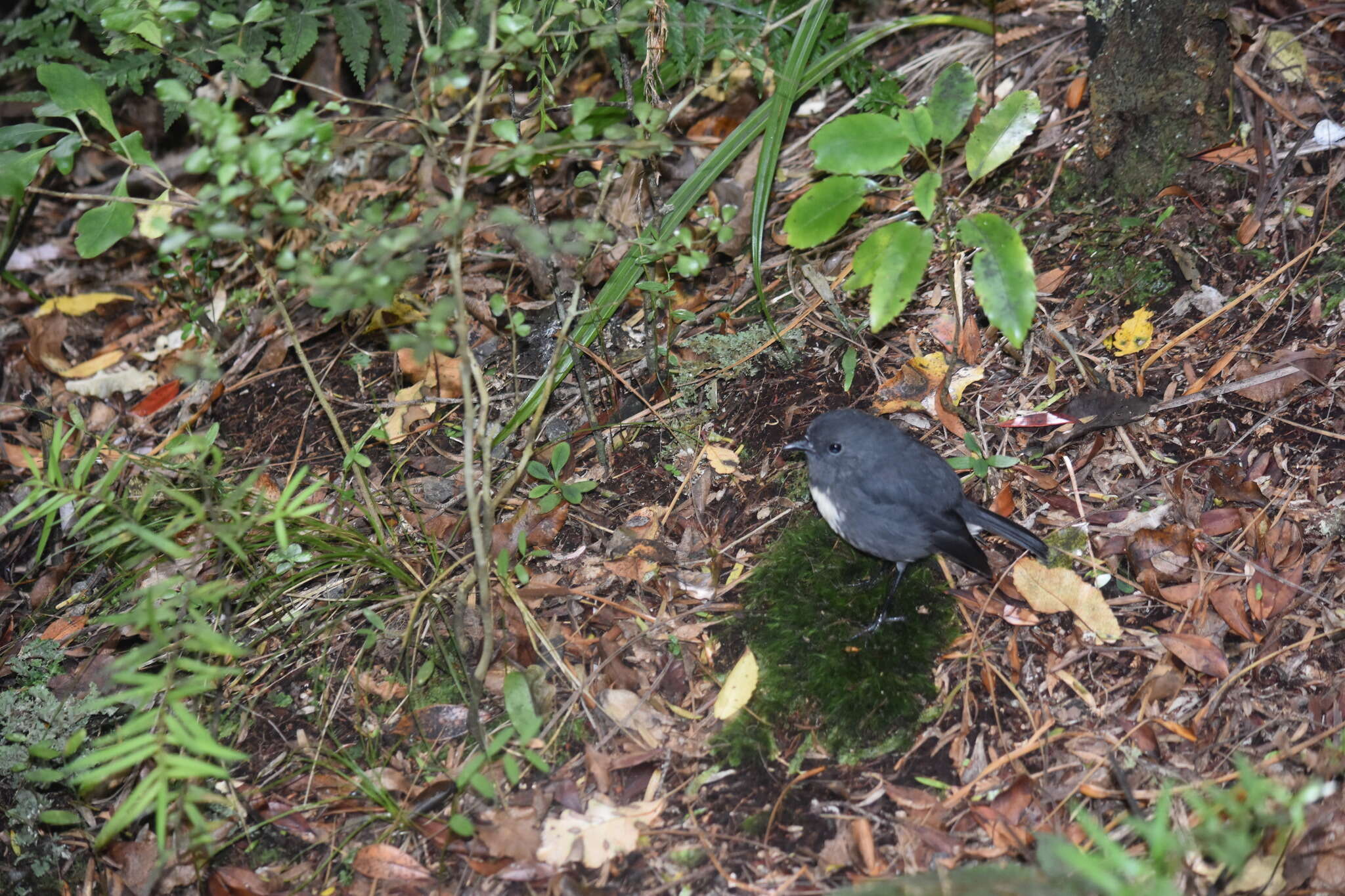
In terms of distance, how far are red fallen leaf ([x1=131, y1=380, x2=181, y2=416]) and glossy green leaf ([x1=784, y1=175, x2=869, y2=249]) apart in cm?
354

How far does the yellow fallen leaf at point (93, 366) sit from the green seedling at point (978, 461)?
176 inches

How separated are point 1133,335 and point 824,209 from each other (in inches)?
64.8

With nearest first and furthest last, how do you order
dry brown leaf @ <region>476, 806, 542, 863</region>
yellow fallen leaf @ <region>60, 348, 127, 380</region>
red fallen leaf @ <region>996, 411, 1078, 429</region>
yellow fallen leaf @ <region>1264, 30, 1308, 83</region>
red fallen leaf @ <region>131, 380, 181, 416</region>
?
dry brown leaf @ <region>476, 806, 542, 863</region>, red fallen leaf @ <region>996, 411, 1078, 429</region>, yellow fallen leaf @ <region>1264, 30, 1308, 83</region>, red fallen leaf @ <region>131, 380, 181, 416</region>, yellow fallen leaf @ <region>60, 348, 127, 380</region>

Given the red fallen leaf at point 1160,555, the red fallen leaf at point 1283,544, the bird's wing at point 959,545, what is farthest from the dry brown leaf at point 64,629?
the red fallen leaf at point 1283,544

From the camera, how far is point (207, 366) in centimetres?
269

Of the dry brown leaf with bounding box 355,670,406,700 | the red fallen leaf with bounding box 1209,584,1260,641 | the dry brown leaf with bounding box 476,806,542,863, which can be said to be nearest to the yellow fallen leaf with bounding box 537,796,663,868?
the dry brown leaf with bounding box 476,806,542,863

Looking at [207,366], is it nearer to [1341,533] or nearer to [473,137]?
[473,137]

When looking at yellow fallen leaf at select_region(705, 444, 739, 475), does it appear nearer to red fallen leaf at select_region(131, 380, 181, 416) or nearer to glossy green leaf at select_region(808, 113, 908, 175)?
glossy green leaf at select_region(808, 113, 908, 175)

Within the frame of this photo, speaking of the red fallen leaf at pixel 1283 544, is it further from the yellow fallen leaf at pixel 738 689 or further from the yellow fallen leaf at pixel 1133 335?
the yellow fallen leaf at pixel 738 689

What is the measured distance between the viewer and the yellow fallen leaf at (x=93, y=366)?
211 inches

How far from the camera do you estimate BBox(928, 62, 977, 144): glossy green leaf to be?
10.3 ft

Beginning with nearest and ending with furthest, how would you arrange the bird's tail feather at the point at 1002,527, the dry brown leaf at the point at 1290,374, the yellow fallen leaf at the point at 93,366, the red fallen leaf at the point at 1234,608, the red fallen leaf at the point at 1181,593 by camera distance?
the red fallen leaf at the point at 1234,608 → the red fallen leaf at the point at 1181,593 → the bird's tail feather at the point at 1002,527 → the dry brown leaf at the point at 1290,374 → the yellow fallen leaf at the point at 93,366

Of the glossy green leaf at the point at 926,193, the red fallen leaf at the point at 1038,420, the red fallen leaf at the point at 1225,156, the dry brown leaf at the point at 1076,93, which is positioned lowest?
the red fallen leaf at the point at 1038,420

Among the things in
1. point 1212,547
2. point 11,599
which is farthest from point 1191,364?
point 11,599
